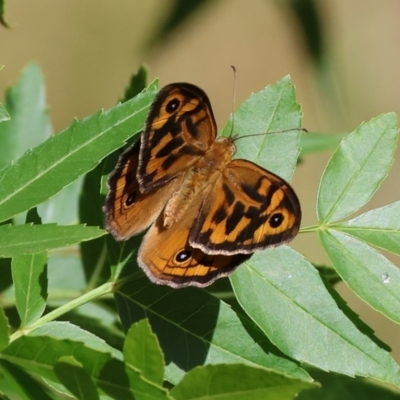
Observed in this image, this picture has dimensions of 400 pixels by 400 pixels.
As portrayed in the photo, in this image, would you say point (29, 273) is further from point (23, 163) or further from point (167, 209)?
point (167, 209)

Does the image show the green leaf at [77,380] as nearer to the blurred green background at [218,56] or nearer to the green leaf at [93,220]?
the green leaf at [93,220]

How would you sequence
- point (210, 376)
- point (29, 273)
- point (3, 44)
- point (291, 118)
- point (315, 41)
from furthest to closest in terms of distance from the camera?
point (3, 44) < point (315, 41) < point (291, 118) < point (29, 273) < point (210, 376)

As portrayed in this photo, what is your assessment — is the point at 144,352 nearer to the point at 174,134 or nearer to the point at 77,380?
the point at 77,380

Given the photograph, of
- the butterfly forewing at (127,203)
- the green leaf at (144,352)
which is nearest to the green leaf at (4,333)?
the green leaf at (144,352)

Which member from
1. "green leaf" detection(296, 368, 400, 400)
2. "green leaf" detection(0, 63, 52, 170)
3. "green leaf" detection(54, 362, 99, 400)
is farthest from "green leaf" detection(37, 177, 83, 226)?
"green leaf" detection(54, 362, 99, 400)

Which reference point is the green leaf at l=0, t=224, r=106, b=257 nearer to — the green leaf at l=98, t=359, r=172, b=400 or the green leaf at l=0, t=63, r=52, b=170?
the green leaf at l=98, t=359, r=172, b=400

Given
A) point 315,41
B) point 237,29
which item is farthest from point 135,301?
point 237,29
